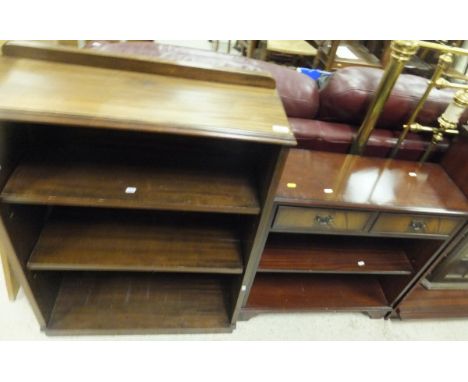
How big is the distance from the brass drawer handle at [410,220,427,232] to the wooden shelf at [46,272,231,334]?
2.49 ft

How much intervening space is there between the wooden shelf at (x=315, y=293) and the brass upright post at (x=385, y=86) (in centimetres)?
60

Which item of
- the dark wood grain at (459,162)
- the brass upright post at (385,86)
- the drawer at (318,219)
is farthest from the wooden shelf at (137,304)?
the dark wood grain at (459,162)

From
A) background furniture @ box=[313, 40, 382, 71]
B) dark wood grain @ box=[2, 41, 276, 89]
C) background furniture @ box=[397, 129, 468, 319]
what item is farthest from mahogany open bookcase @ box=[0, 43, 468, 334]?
background furniture @ box=[313, 40, 382, 71]

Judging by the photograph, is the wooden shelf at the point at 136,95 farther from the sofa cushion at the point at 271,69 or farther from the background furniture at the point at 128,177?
the sofa cushion at the point at 271,69

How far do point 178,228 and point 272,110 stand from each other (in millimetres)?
534

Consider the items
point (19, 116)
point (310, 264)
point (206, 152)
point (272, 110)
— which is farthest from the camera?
point (310, 264)

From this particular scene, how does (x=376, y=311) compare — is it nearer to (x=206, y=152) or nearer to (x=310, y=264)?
(x=310, y=264)

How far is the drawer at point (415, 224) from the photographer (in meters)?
0.99

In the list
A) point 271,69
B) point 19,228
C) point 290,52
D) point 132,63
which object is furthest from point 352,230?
point 290,52

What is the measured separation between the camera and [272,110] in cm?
81

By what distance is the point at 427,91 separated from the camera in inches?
40.0

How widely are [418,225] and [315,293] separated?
52cm
